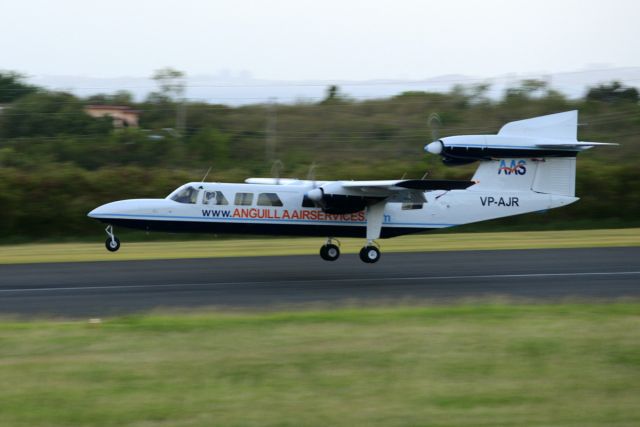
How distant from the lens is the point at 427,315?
13.4 metres

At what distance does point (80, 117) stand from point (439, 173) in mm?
25125

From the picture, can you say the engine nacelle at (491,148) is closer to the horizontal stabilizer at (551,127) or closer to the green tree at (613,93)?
the horizontal stabilizer at (551,127)

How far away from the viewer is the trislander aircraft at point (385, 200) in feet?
69.2

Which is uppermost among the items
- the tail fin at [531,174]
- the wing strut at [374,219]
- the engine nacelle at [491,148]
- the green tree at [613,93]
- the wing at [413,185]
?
the green tree at [613,93]

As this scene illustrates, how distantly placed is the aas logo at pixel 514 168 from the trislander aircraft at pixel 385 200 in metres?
0.03

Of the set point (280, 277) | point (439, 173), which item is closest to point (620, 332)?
point (280, 277)

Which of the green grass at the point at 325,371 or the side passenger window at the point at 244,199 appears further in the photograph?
the side passenger window at the point at 244,199

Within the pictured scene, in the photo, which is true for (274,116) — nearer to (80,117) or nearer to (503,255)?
(80,117)

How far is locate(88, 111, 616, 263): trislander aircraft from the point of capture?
2109 cm

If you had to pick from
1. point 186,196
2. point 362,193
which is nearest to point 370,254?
point 362,193

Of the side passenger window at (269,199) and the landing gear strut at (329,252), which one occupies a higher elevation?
the side passenger window at (269,199)

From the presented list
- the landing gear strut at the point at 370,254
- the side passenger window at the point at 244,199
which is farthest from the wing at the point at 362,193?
the side passenger window at the point at 244,199

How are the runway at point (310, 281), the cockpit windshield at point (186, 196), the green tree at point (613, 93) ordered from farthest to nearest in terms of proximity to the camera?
1. the green tree at point (613, 93)
2. the cockpit windshield at point (186, 196)
3. the runway at point (310, 281)

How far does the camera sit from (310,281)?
19719 millimetres
